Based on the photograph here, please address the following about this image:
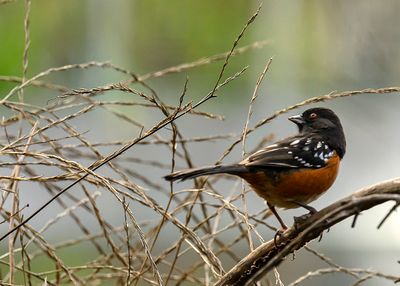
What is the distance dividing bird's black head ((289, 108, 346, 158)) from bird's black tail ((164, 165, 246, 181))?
1.77ft

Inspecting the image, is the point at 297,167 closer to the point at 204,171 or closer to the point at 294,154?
the point at 294,154

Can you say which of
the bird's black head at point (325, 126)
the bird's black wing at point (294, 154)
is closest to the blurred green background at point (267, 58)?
the bird's black head at point (325, 126)

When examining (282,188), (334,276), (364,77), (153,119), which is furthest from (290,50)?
(282,188)

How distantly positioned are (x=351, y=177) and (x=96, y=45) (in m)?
4.23

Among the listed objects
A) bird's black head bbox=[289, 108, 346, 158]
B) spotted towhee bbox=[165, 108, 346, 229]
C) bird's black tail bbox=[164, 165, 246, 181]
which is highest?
bird's black head bbox=[289, 108, 346, 158]

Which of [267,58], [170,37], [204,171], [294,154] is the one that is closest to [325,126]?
[294,154]

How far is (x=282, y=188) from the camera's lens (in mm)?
3143

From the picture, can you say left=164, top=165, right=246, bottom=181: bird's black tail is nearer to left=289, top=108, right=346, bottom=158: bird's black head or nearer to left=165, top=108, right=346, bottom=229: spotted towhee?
left=165, top=108, right=346, bottom=229: spotted towhee

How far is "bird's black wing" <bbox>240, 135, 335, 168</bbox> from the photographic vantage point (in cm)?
310

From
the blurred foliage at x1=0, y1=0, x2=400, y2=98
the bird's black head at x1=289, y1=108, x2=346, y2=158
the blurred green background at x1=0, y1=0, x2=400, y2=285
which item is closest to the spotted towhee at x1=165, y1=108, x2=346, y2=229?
the bird's black head at x1=289, y1=108, x2=346, y2=158

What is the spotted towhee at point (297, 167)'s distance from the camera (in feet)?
10.2

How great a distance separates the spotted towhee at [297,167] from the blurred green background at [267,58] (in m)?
3.55

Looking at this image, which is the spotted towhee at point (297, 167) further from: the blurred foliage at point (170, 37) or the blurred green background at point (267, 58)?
the blurred foliage at point (170, 37)

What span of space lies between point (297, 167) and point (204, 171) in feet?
2.25
